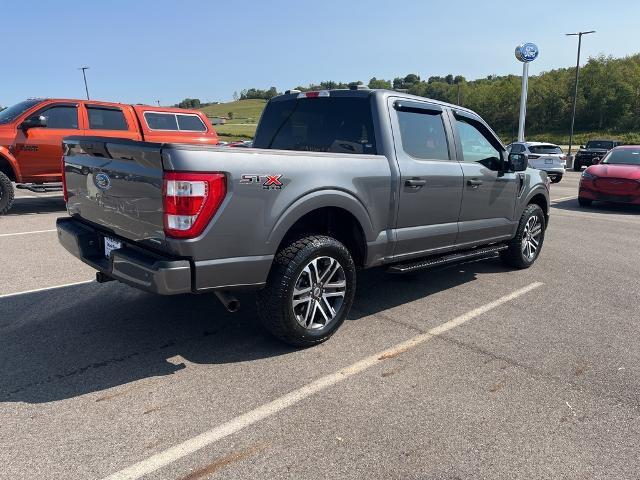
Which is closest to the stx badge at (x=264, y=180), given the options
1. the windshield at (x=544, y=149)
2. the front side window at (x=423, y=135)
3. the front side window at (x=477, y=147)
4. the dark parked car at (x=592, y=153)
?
the front side window at (x=423, y=135)

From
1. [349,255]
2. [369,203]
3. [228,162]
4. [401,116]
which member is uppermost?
→ [401,116]

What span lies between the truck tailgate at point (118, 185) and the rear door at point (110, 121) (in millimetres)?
6695

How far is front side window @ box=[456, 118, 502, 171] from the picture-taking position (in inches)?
201

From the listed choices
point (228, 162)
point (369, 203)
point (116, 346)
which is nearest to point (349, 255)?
point (369, 203)

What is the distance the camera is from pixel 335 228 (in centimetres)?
418

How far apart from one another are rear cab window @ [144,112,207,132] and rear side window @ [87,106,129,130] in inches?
23.4

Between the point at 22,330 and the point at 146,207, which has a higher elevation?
the point at 146,207

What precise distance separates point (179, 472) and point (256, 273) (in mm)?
1326

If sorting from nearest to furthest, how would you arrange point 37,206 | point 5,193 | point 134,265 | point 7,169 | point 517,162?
1. point 134,265
2. point 517,162
3. point 5,193
4. point 7,169
5. point 37,206

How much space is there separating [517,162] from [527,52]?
3657 cm

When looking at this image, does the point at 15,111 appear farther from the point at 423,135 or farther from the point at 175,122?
the point at 423,135

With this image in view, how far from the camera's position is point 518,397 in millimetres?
3197

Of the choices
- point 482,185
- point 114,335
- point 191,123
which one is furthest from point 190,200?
point 191,123

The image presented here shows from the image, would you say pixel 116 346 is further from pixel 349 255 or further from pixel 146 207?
pixel 349 255
